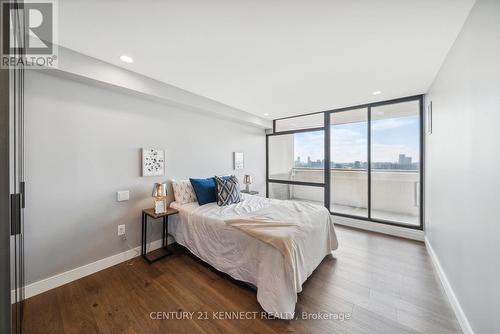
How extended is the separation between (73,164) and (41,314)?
1380 millimetres

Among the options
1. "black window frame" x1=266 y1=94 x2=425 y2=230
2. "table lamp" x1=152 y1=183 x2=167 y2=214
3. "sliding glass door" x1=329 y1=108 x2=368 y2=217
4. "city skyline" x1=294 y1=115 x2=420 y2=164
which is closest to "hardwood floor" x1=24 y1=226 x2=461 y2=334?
"table lamp" x1=152 y1=183 x2=167 y2=214

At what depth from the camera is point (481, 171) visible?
1.25 metres

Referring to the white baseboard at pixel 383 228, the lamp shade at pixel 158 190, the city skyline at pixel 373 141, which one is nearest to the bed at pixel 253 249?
the lamp shade at pixel 158 190

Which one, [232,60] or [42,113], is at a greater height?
[232,60]

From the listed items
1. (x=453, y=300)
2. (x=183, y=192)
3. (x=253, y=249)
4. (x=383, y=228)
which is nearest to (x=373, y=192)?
(x=383, y=228)

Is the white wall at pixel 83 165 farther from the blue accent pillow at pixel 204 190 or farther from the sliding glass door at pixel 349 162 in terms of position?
the sliding glass door at pixel 349 162

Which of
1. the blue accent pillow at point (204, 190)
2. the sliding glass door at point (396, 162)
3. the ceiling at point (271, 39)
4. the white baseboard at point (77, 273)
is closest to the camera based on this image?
the ceiling at point (271, 39)

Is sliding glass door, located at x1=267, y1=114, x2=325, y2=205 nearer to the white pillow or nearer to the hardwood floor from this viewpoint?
the hardwood floor

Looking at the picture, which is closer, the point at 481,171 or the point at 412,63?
the point at 481,171

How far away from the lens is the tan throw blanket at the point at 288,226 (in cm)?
163

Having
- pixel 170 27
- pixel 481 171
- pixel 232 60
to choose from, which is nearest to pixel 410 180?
pixel 481 171

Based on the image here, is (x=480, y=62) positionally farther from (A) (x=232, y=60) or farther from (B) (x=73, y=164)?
(B) (x=73, y=164)

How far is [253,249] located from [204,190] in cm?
134

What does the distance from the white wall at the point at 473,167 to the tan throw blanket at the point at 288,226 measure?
1.16 metres
